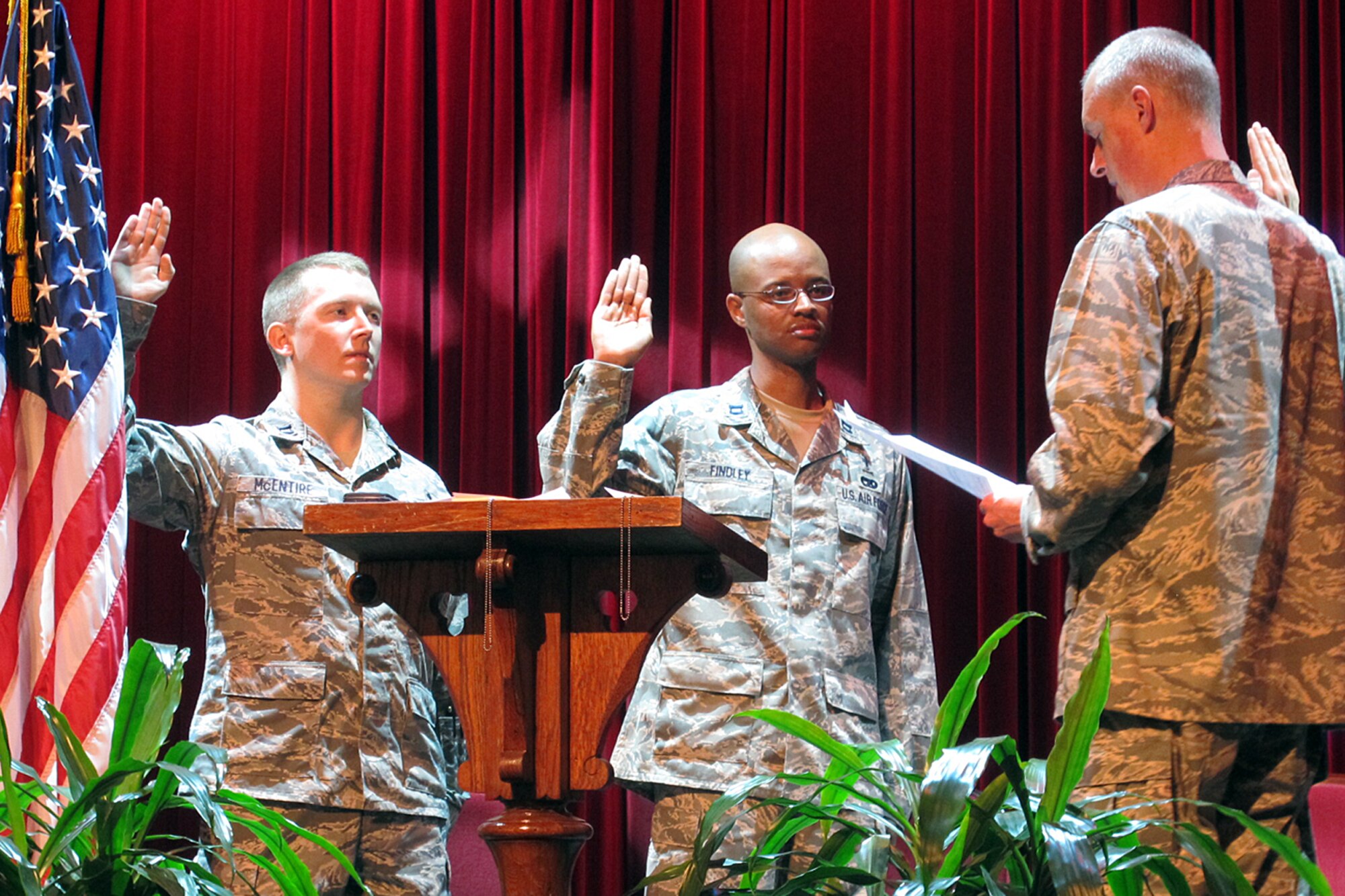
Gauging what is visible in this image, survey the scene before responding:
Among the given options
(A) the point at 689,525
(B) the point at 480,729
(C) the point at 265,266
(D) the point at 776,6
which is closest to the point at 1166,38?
(A) the point at 689,525

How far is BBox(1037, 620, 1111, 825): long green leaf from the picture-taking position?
1692 millimetres

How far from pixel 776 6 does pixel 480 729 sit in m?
2.61

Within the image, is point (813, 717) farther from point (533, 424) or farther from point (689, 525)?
point (533, 424)

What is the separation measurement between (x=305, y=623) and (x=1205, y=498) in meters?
1.66

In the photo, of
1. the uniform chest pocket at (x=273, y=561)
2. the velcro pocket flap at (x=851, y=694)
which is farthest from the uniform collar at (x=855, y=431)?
the uniform chest pocket at (x=273, y=561)

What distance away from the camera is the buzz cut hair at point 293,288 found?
10.7ft

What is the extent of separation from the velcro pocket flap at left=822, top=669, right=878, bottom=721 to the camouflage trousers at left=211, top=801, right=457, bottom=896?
0.78 m

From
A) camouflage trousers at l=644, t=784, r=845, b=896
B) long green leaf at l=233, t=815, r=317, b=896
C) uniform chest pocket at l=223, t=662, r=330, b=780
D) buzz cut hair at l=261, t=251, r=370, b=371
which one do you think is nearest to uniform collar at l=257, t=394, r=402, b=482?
buzz cut hair at l=261, t=251, r=370, b=371

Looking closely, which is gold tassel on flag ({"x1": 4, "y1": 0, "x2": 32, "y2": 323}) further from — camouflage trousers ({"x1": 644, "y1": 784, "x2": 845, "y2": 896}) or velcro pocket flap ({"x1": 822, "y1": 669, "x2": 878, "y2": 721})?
velcro pocket flap ({"x1": 822, "y1": 669, "x2": 878, "y2": 721})

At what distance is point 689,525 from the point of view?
1885 mm

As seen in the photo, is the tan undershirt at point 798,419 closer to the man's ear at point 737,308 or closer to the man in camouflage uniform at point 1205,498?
the man's ear at point 737,308

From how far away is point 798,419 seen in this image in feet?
10.4

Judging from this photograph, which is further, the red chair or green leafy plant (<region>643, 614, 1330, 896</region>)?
the red chair

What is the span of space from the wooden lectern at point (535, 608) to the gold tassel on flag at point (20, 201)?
1150 mm
